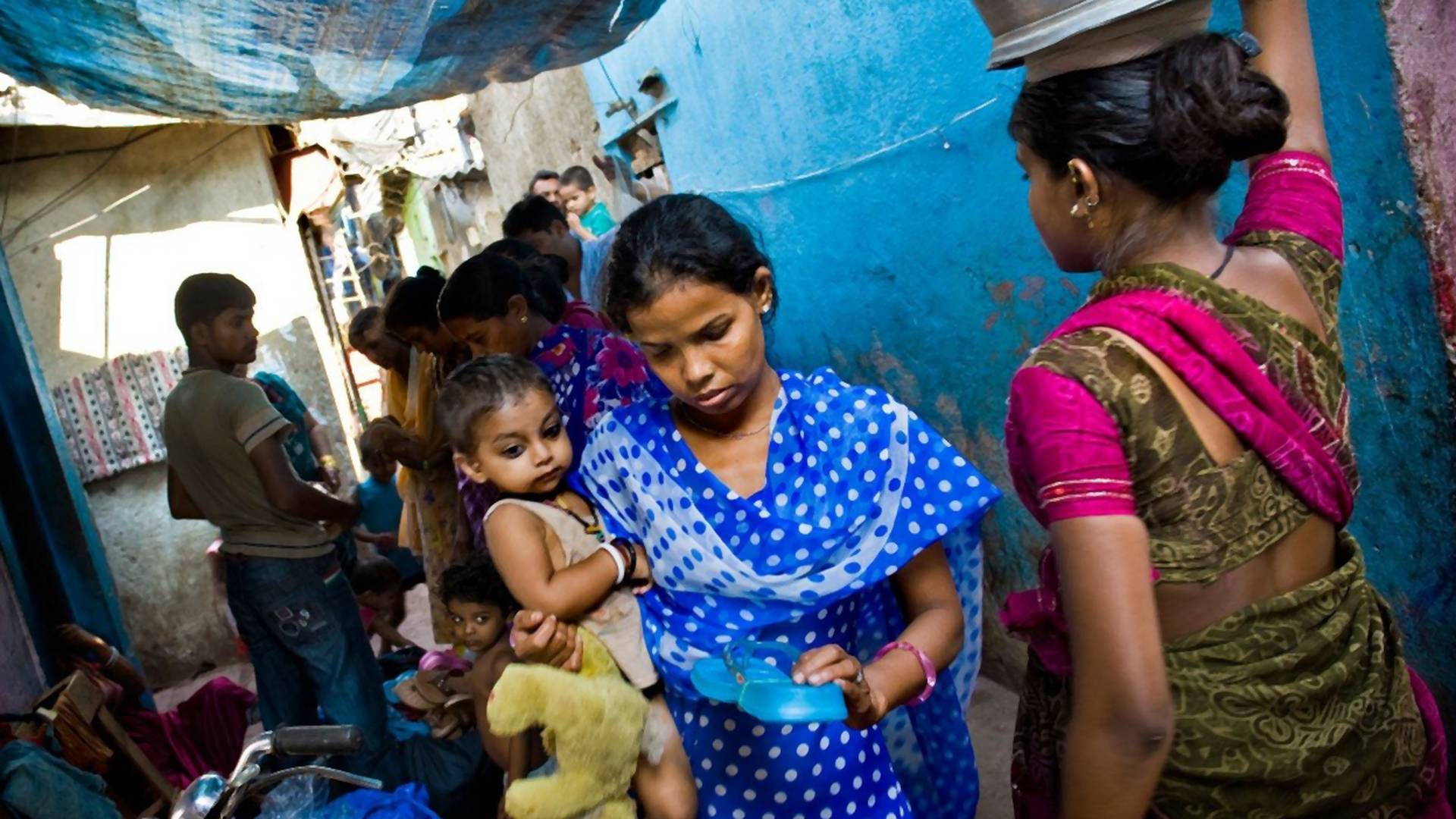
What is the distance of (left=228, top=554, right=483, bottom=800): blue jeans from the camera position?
4203 millimetres

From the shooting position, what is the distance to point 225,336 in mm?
4055

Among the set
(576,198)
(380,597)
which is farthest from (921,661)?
(576,198)

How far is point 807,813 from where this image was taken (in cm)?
196

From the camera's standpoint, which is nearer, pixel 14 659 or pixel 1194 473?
pixel 1194 473

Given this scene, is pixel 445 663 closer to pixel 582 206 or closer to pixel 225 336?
pixel 225 336

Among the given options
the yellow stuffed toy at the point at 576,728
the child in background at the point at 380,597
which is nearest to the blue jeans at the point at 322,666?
the child in background at the point at 380,597

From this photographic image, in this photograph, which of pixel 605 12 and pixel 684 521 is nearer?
pixel 684 521

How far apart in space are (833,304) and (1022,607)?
2835 mm

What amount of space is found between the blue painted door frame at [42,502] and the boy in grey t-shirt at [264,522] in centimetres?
173

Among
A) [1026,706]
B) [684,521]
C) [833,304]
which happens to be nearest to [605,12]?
[833,304]

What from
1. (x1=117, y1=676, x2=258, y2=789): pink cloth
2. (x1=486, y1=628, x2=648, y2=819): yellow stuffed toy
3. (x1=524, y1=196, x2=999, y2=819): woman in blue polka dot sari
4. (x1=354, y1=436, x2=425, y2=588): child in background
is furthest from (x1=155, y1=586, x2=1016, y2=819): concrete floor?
(x1=354, y1=436, x2=425, y2=588): child in background

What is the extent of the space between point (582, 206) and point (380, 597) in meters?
3.07

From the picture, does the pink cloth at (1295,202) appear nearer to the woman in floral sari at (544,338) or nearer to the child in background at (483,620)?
the woman in floral sari at (544,338)

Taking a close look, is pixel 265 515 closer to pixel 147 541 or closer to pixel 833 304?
pixel 833 304
